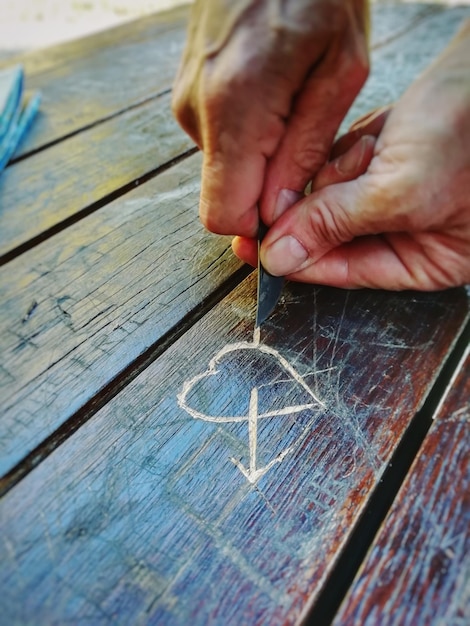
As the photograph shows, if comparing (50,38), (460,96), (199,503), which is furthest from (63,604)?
(50,38)

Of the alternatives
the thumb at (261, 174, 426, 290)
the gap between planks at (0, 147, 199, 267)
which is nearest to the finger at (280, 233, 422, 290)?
the thumb at (261, 174, 426, 290)

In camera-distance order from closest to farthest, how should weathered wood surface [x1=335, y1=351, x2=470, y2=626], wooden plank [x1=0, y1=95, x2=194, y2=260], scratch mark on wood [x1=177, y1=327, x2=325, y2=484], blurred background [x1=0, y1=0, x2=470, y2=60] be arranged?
1. weathered wood surface [x1=335, y1=351, x2=470, y2=626]
2. scratch mark on wood [x1=177, y1=327, x2=325, y2=484]
3. wooden plank [x1=0, y1=95, x2=194, y2=260]
4. blurred background [x1=0, y1=0, x2=470, y2=60]

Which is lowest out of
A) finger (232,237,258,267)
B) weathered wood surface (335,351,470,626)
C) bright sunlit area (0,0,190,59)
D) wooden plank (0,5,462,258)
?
weathered wood surface (335,351,470,626)

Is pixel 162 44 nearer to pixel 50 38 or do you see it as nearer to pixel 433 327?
pixel 433 327

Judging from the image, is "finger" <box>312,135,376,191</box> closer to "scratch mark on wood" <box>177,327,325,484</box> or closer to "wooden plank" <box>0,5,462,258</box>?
"scratch mark on wood" <box>177,327,325,484</box>

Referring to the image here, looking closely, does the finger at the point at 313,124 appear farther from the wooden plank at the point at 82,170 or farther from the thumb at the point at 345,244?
Result: the wooden plank at the point at 82,170

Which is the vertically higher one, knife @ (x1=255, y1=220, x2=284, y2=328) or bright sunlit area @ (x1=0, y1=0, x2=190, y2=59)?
bright sunlit area @ (x1=0, y1=0, x2=190, y2=59)

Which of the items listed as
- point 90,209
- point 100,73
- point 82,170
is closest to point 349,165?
point 90,209
